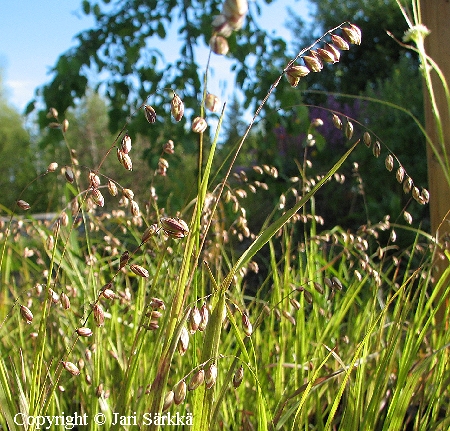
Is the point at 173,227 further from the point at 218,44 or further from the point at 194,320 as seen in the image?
the point at 218,44

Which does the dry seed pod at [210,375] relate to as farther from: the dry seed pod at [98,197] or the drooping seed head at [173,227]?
the dry seed pod at [98,197]

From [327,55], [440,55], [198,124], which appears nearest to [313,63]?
[327,55]

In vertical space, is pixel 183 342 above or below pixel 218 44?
below

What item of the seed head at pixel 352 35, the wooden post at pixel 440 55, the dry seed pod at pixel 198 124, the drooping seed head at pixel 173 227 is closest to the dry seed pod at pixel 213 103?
the dry seed pod at pixel 198 124

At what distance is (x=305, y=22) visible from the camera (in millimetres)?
11055

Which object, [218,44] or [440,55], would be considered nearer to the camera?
[218,44]

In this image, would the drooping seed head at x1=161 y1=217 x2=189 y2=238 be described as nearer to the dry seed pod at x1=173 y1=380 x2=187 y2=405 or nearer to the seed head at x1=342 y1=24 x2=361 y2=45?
the dry seed pod at x1=173 y1=380 x2=187 y2=405

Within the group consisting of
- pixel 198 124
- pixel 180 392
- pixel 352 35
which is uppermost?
pixel 352 35

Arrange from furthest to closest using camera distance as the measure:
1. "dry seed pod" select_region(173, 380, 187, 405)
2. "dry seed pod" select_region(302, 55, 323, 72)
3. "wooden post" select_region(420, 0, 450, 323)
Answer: "wooden post" select_region(420, 0, 450, 323) → "dry seed pod" select_region(302, 55, 323, 72) → "dry seed pod" select_region(173, 380, 187, 405)

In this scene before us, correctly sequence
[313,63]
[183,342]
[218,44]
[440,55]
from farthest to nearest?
→ [440,55], [313,63], [183,342], [218,44]

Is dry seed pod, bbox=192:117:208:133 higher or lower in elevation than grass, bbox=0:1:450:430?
higher

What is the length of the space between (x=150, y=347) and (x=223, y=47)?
1.10 metres

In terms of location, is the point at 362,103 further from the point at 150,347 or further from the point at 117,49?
the point at 150,347

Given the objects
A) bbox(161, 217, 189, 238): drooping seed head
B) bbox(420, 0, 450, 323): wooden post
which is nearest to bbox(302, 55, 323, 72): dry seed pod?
bbox(161, 217, 189, 238): drooping seed head
